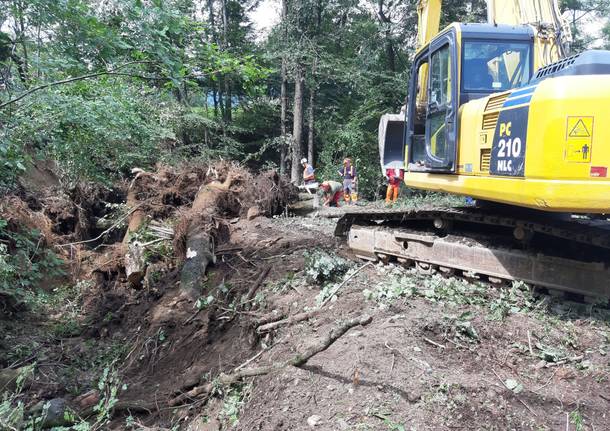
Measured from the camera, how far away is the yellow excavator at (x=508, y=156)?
360 centimetres

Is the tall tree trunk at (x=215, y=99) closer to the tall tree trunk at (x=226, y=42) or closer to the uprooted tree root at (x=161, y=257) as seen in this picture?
the tall tree trunk at (x=226, y=42)

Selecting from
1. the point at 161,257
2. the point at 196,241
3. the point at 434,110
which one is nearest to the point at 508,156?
the point at 434,110

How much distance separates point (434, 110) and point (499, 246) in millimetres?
1779

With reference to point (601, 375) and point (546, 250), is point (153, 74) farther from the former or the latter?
point (601, 375)

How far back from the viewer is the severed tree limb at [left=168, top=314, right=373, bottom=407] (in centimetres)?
338

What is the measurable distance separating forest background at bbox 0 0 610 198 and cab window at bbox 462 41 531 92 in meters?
2.64

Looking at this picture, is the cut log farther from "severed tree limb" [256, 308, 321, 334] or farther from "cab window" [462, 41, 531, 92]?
"cab window" [462, 41, 531, 92]

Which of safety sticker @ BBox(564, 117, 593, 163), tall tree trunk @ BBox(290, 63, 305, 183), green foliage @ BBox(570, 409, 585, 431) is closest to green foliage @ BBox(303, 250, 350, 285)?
safety sticker @ BBox(564, 117, 593, 163)

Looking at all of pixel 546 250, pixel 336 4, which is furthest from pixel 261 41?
pixel 546 250

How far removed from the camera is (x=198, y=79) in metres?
7.66

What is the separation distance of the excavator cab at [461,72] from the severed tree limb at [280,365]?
2.49 metres

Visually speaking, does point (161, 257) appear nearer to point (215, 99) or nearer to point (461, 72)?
point (461, 72)

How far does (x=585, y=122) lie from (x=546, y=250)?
1875 millimetres

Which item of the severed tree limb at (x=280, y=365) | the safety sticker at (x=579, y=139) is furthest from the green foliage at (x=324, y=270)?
the safety sticker at (x=579, y=139)
